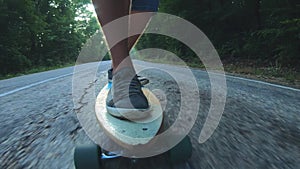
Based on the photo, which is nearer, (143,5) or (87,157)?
(87,157)

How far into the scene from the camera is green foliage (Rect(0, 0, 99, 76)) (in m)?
14.0

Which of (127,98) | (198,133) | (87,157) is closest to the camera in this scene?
(87,157)

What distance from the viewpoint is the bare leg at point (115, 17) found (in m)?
1.09

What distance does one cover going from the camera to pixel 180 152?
0.83m

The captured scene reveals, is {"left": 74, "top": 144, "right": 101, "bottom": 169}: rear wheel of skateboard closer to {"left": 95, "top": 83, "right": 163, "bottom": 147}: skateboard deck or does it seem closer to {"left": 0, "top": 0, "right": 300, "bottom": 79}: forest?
{"left": 95, "top": 83, "right": 163, "bottom": 147}: skateboard deck

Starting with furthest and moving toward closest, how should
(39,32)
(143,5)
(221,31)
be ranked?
1. (39,32)
2. (221,31)
3. (143,5)

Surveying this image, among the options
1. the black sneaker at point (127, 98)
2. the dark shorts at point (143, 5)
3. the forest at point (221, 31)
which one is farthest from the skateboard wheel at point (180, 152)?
the forest at point (221, 31)

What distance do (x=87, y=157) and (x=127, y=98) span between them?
0.32 m

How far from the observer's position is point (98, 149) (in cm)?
80

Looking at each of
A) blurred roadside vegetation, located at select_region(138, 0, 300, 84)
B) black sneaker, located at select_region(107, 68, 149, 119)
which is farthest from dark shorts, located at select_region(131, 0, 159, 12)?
blurred roadside vegetation, located at select_region(138, 0, 300, 84)

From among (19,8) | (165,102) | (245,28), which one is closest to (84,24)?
(19,8)

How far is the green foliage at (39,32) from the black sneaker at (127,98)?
11.2 metres

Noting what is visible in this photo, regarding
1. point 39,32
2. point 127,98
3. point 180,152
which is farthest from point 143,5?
point 39,32

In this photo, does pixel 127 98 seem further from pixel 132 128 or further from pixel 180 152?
pixel 180 152
